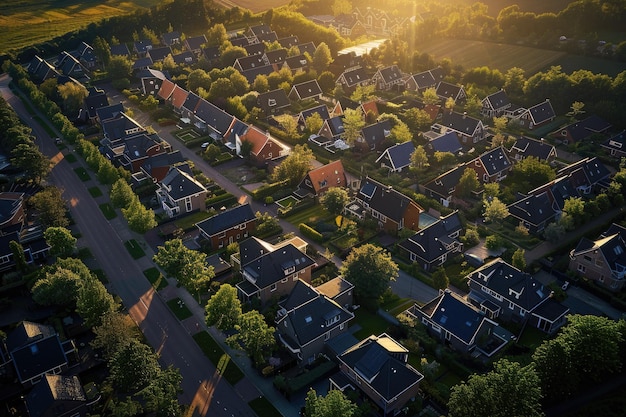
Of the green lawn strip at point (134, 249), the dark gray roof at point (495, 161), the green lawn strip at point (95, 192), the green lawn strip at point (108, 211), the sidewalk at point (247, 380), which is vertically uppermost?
the dark gray roof at point (495, 161)

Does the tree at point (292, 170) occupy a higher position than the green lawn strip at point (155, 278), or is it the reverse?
the tree at point (292, 170)

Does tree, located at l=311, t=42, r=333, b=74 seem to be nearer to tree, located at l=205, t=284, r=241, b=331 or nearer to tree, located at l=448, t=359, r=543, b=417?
tree, located at l=205, t=284, r=241, b=331

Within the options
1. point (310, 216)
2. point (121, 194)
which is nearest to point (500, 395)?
point (310, 216)

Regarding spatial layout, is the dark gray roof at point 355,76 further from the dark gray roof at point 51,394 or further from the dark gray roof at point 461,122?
the dark gray roof at point 51,394

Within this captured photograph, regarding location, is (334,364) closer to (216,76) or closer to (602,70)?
(216,76)

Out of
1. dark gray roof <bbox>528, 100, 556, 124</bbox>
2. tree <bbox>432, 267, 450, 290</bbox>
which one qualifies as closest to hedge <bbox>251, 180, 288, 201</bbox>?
tree <bbox>432, 267, 450, 290</bbox>

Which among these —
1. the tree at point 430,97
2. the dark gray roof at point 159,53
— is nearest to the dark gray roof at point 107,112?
the dark gray roof at point 159,53

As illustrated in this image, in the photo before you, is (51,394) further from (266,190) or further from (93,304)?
(266,190)
